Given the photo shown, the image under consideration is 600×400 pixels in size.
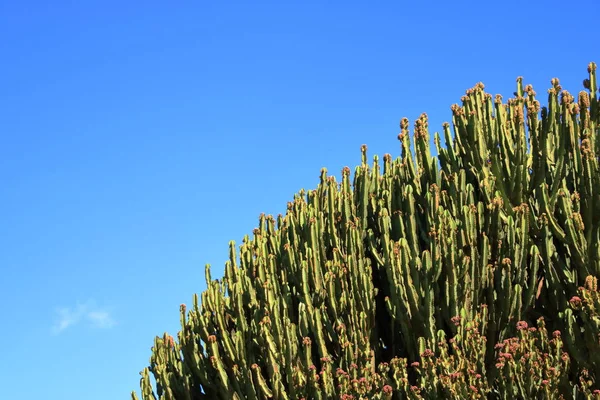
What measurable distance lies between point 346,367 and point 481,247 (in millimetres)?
2240

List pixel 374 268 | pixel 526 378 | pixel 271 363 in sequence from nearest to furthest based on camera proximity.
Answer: pixel 526 378 < pixel 271 363 < pixel 374 268

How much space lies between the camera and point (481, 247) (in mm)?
10625

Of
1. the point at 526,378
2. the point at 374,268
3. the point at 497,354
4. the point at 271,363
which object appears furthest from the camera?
the point at 374,268

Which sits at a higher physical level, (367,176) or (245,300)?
(367,176)

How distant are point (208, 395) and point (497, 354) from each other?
434 centimetres

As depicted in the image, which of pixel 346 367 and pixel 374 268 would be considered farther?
pixel 374 268

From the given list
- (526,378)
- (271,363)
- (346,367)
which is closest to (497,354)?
Answer: (526,378)

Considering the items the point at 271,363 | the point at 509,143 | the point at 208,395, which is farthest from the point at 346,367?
the point at 509,143

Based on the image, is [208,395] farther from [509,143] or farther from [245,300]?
[509,143]

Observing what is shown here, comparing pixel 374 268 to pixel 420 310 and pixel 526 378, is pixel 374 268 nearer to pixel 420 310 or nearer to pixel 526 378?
pixel 420 310

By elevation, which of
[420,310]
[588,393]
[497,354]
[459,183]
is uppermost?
[459,183]

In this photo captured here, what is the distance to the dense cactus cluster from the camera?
9891mm

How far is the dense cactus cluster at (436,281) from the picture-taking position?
989cm

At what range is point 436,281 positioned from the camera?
10492mm
